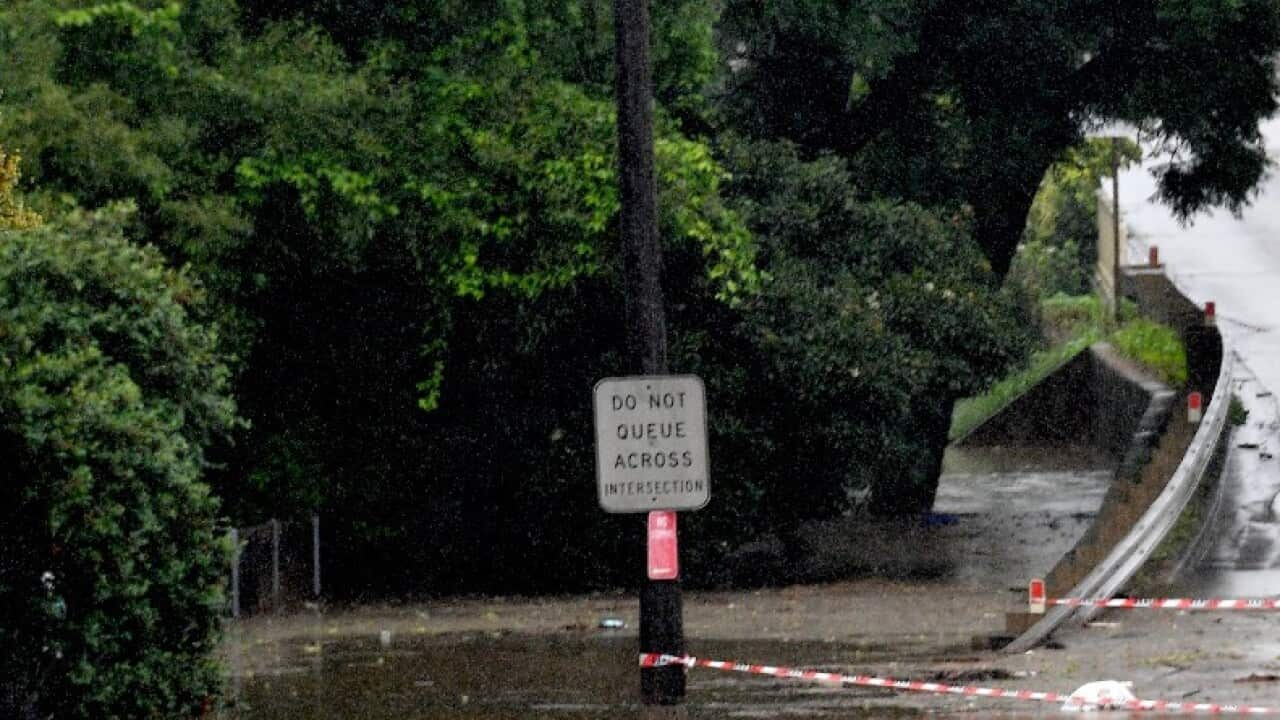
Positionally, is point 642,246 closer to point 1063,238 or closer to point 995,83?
point 995,83

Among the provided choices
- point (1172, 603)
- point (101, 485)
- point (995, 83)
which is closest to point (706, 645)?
point (1172, 603)

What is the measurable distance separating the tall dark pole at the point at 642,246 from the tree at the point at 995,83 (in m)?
12.7

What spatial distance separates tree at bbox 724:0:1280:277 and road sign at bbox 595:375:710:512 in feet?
43.3

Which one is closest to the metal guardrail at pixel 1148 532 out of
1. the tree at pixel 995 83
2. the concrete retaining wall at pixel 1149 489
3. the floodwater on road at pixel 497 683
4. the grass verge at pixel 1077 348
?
the concrete retaining wall at pixel 1149 489

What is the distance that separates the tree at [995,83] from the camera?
90.7 feet

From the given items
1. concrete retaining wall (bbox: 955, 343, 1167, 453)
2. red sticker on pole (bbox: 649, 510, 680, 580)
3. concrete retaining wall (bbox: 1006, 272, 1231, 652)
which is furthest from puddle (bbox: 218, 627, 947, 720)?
concrete retaining wall (bbox: 955, 343, 1167, 453)

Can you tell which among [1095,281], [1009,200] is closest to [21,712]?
Answer: [1009,200]

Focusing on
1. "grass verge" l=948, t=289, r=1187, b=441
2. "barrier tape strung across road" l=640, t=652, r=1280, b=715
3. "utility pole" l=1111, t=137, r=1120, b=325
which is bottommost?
"barrier tape strung across road" l=640, t=652, r=1280, b=715

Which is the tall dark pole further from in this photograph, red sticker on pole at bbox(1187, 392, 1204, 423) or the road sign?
red sticker on pole at bbox(1187, 392, 1204, 423)

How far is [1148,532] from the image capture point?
22.8 metres

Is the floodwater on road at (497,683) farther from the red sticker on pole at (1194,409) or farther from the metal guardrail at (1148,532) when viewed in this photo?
the red sticker on pole at (1194,409)

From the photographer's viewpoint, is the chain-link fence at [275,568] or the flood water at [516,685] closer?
the flood water at [516,685]

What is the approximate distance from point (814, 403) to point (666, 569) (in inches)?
421

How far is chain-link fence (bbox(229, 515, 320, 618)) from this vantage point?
77.0 ft
